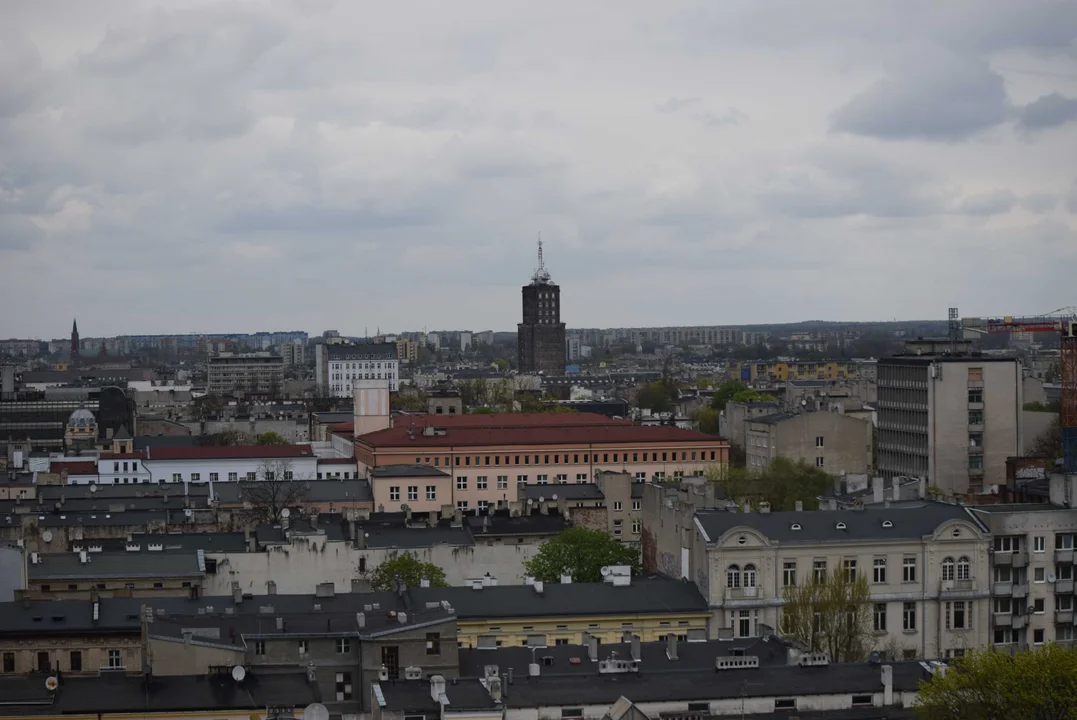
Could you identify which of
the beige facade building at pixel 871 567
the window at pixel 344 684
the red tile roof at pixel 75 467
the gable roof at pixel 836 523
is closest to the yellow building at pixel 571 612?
the beige facade building at pixel 871 567

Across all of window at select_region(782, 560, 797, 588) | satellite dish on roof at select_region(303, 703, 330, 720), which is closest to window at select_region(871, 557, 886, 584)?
window at select_region(782, 560, 797, 588)

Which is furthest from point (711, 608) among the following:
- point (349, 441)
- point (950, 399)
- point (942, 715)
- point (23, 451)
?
point (23, 451)

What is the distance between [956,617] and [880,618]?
3.07 meters

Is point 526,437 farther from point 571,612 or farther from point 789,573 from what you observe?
point 571,612

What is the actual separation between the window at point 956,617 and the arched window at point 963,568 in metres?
1.00

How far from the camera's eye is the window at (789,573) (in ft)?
220

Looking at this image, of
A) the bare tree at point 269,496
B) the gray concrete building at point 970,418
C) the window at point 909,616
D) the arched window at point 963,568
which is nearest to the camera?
the window at point 909,616

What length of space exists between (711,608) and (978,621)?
1033cm

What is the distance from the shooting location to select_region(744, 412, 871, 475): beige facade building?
121 metres

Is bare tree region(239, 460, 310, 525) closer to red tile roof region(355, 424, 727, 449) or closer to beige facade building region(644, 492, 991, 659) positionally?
red tile roof region(355, 424, 727, 449)

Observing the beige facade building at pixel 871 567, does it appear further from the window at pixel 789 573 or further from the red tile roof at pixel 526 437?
the red tile roof at pixel 526 437

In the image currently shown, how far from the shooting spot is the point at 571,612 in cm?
6425

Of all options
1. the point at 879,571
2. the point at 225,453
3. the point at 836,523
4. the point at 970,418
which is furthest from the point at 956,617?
the point at 225,453

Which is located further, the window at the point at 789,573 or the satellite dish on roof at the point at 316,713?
the window at the point at 789,573
